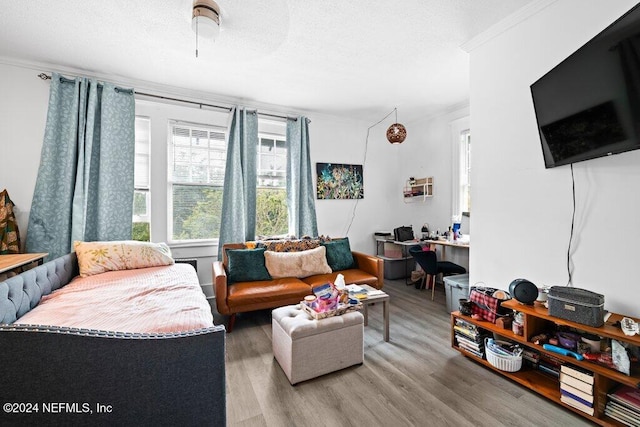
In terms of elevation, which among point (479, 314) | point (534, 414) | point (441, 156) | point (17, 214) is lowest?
point (534, 414)

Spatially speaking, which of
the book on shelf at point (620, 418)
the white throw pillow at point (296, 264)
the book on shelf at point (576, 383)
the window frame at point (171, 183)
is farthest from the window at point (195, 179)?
the book on shelf at point (620, 418)

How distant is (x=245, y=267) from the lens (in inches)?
122

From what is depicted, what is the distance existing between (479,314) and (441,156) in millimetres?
2862

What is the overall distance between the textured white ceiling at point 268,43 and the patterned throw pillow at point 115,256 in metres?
1.92

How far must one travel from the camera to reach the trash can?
9.61ft

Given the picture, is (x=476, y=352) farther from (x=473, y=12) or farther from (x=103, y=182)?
(x=103, y=182)

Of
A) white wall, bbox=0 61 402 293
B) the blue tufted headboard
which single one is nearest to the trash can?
white wall, bbox=0 61 402 293

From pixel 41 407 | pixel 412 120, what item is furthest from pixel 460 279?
pixel 41 407

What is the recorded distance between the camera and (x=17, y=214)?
285 centimetres

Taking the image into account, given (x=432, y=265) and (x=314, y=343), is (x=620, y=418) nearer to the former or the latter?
(x=314, y=343)

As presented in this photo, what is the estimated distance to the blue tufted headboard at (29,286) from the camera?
1.53 metres

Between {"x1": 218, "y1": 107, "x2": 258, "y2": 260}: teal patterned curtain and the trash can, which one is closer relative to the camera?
the trash can

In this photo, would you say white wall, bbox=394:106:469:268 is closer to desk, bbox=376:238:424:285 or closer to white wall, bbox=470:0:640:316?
desk, bbox=376:238:424:285

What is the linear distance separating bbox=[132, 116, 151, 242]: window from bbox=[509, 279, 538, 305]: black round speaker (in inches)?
155
